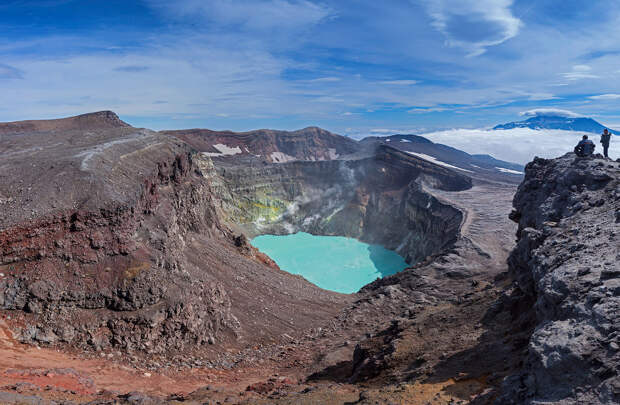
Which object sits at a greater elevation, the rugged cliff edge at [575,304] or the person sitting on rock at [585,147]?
the person sitting on rock at [585,147]

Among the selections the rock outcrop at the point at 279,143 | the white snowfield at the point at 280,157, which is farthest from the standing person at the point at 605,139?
the white snowfield at the point at 280,157

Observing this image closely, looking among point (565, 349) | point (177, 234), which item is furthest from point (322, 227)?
point (565, 349)

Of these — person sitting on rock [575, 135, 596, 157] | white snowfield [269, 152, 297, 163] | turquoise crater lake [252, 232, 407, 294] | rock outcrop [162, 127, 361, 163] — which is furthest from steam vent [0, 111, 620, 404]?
white snowfield [269, 152, 297, 163]

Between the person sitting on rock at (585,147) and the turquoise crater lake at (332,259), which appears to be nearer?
the person sitting on rock at (585,147)

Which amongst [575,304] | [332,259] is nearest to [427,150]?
[332,259]

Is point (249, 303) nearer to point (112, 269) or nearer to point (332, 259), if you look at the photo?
point (112, 269)

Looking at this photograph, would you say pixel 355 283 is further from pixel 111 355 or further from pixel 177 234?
pixel 111 355

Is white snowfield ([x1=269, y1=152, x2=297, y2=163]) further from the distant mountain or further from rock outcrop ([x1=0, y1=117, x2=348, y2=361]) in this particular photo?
rock outcrop ([x1=0, y1=117, x2=348, y2=361])

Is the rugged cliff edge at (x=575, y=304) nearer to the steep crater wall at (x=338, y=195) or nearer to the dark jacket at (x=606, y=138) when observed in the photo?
the dark jacket at (x=606, y=138)
